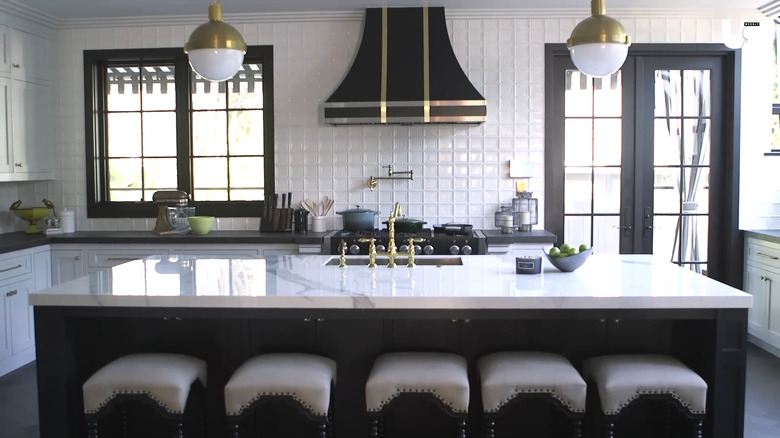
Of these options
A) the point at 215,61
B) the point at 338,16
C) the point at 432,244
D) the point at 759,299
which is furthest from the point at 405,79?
the point at 759,299

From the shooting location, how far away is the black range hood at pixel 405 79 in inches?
202

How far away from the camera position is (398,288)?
9.55ft

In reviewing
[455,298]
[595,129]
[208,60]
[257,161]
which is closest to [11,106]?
[257,161]

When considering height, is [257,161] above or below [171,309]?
above

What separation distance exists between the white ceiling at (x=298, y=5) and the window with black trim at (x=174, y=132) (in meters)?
0.39

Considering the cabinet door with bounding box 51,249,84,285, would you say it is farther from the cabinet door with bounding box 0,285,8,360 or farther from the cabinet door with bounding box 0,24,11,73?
the cabinet door with bounding box 0,24,11,73

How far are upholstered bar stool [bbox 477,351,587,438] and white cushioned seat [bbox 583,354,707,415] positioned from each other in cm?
11

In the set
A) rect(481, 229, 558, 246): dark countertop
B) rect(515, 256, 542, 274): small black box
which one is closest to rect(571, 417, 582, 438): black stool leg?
rect(515, 256, 542, 274): small black box

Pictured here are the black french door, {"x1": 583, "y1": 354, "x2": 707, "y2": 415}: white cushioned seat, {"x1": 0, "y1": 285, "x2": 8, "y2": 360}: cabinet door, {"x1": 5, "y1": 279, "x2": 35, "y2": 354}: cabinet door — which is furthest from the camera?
the black french door

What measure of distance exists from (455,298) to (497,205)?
3135mm

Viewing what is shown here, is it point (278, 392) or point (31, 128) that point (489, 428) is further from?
point (31, 128)

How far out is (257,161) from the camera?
5.91 meters

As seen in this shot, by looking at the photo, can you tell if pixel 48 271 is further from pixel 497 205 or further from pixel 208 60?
pixel 497 205

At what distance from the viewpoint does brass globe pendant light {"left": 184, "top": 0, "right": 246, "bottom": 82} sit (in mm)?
3154
